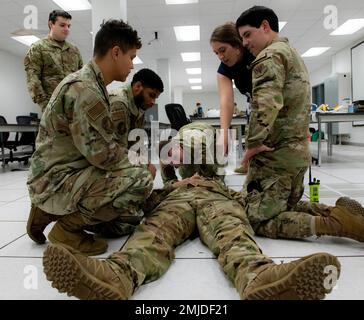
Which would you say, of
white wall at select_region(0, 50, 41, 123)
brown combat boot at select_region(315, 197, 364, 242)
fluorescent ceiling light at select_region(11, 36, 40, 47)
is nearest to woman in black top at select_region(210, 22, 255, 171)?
brown combat boot at select_region(315, 197, 364, 242)

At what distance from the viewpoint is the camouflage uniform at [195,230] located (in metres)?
0.98

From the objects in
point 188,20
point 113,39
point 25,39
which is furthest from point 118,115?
point 25,39

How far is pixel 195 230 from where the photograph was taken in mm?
1512

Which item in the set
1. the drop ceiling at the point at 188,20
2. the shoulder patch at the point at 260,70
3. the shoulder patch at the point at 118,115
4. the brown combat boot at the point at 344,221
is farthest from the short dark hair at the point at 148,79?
the drop ceiling at the point at 188,20

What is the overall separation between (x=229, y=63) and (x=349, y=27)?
7.63 m

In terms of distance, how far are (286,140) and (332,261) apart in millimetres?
838

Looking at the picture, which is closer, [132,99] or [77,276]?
[77,276]

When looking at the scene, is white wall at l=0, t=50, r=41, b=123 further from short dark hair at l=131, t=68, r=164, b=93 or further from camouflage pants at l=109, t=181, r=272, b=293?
camouflage pants at l=109, t=181, r=272, b=293

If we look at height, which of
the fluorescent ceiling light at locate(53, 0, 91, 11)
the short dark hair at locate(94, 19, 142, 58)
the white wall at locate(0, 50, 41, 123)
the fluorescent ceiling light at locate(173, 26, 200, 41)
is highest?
the fluorescent ceiling light at locate(173, 26, 200, 41)

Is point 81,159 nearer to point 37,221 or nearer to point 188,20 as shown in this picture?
point 37,221

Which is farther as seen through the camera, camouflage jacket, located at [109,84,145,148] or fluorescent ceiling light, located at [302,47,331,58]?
fluorescent ceiling light, located at [302,47,331,58]

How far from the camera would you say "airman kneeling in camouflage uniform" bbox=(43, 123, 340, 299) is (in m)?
0.77
